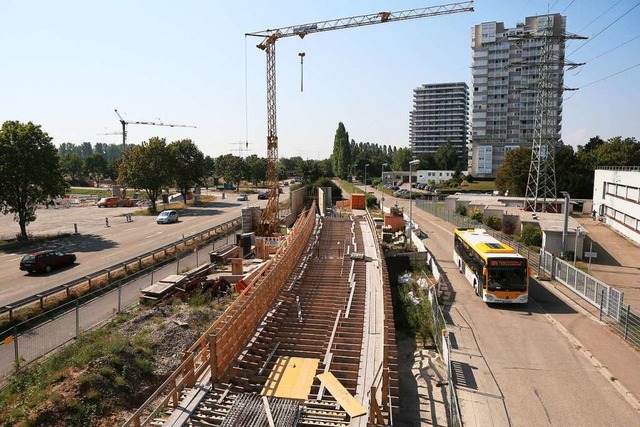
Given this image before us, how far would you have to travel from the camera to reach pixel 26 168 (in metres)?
35.5

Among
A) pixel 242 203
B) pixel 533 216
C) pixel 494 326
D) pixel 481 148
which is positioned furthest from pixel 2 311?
pixel 481 148

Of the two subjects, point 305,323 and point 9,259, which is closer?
point 305,323

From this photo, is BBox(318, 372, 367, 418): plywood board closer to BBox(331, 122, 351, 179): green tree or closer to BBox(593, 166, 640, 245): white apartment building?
BBox(593, 166, 640, 245): white apartment building

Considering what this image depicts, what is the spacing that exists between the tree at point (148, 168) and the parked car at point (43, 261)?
106ft

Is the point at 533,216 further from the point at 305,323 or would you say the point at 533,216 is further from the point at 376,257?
the point at 305,323

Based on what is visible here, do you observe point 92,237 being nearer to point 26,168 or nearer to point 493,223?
point 26,168

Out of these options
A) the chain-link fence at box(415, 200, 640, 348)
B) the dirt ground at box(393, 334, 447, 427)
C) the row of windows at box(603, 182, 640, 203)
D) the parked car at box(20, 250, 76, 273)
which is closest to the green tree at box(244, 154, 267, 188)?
the row of windows at box(603, 182, 640, 203)

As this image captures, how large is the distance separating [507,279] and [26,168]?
35.5 m

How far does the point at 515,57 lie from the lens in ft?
404

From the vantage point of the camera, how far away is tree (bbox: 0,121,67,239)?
34.9m

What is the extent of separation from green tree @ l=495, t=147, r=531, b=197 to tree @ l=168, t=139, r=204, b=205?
4966cm

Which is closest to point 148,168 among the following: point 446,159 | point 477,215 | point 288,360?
point 477,215

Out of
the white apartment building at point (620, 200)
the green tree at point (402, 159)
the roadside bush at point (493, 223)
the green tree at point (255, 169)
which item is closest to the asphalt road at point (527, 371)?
the roadside bush at point (493, 223)

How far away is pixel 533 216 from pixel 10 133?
45678mm
